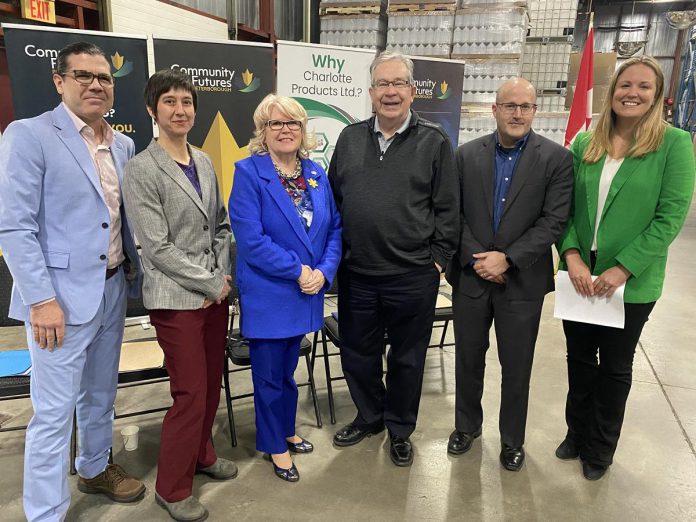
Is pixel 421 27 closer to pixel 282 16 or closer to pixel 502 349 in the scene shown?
pixel 282 16

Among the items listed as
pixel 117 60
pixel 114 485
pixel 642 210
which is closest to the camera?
pixel 642 210

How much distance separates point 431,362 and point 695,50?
43.9 ft

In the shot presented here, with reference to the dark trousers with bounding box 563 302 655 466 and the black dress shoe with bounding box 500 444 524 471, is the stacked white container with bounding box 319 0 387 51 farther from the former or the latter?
the black dress shoe with bounding box 500 444 524 471

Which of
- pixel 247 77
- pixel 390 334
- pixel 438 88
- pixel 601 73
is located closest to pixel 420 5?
pixel 438 88

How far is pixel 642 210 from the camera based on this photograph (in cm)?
201

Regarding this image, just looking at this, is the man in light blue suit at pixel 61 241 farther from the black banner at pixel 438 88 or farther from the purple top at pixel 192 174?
the black banner at pixel 438 88

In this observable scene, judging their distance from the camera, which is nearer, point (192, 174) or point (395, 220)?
point (192, 174)

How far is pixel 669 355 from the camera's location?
3.84 m

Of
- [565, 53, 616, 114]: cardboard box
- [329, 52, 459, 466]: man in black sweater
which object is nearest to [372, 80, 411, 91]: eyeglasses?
[329, 52, 459, 466]: man in black sweater

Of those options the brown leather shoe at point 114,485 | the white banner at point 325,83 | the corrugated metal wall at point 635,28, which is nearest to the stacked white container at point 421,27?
the white banner at point 325,83

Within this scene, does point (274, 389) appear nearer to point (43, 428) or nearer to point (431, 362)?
point (43, 428)

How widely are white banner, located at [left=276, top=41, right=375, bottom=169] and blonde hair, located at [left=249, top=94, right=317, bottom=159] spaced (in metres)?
2.22

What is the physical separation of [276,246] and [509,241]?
99 cm

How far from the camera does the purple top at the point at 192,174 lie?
1.88m
